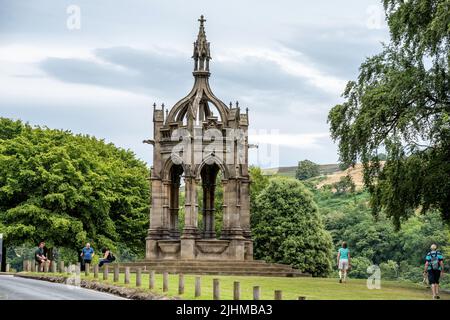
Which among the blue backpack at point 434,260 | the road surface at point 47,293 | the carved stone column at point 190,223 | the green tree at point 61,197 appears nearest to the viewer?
the road surface at point 47,293

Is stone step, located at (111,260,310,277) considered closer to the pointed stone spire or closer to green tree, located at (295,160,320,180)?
the pointed stone spire

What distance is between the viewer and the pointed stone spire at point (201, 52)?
48.2 metres

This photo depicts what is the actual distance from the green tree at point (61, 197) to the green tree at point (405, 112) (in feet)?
79.0

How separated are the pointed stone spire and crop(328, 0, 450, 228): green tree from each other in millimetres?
11850

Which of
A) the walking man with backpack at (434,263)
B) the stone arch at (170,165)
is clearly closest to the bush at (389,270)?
the stone arch at (170,165)

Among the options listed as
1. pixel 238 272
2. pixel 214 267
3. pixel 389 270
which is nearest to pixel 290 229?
pixel 238 272

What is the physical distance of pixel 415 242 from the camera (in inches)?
3996

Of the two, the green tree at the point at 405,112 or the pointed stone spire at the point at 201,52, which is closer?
the green tree at the point at 405,112

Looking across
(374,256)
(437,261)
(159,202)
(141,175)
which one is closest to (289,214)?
(141,175)

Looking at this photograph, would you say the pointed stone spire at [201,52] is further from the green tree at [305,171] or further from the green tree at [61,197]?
the green tree at [305,171]

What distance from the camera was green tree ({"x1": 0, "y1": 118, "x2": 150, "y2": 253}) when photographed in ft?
182

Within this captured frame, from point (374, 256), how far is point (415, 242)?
22.7 feet

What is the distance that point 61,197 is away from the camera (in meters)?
55.5
